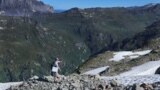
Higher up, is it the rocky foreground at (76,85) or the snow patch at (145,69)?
the rocky foreground at (76,85)

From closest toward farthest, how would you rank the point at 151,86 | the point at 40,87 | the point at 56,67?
the point at 151,86
the point at 40,87
the point at 56,67

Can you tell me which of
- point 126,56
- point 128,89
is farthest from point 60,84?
point 126,56

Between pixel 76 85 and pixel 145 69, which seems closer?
pixel 76 85

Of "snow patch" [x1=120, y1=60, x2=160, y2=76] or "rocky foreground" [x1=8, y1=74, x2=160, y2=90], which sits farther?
"snow patch" [x1=120, y1=60, x2=160, y2=76]

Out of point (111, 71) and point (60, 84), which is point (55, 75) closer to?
point (60, 84)

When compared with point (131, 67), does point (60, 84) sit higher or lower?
higher

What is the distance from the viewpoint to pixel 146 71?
51.1m

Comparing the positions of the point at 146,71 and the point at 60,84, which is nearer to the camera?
the point at 60,84

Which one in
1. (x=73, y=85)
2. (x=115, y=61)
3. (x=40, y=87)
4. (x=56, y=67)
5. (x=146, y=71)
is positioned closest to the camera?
→ (x=73, y=85)

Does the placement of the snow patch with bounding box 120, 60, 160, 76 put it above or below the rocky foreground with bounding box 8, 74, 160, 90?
below

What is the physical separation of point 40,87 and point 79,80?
266 cm

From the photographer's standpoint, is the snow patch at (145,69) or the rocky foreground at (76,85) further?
the snow patch at (145,69)

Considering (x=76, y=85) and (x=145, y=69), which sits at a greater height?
(x=76, y=85)

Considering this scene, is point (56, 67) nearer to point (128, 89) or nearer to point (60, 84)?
point (60, 84)
